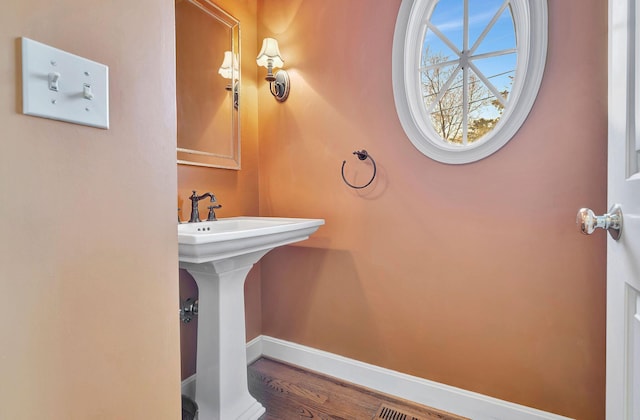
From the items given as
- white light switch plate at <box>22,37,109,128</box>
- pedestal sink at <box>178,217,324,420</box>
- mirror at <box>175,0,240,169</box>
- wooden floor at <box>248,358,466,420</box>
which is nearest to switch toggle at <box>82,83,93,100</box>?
white light switch plate at <box>22,37,109,128</box>

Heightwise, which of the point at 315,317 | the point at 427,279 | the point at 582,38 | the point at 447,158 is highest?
the point at 582,38

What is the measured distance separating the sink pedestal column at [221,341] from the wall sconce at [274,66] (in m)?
1.01

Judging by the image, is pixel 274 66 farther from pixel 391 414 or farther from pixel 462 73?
pixel 391 414

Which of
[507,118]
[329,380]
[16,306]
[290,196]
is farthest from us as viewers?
[290,196]

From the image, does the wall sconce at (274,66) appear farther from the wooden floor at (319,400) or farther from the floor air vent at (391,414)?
the floor air vent at (391,414)

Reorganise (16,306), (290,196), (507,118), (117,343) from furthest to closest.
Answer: (290,196), (507,118), (117,343), (16,306)

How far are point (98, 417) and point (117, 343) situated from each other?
11cm

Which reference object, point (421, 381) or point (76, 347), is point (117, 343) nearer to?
point (76, 347)

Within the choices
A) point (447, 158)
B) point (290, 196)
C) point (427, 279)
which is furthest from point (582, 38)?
point (290, 196)

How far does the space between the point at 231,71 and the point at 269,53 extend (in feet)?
0.78

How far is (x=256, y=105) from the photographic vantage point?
1.97m

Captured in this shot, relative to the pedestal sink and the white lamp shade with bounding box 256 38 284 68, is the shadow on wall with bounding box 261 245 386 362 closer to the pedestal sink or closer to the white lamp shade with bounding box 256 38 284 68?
the pedestal sink

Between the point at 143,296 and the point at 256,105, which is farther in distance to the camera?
the point at 256,105

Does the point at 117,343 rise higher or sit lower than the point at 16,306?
lower
